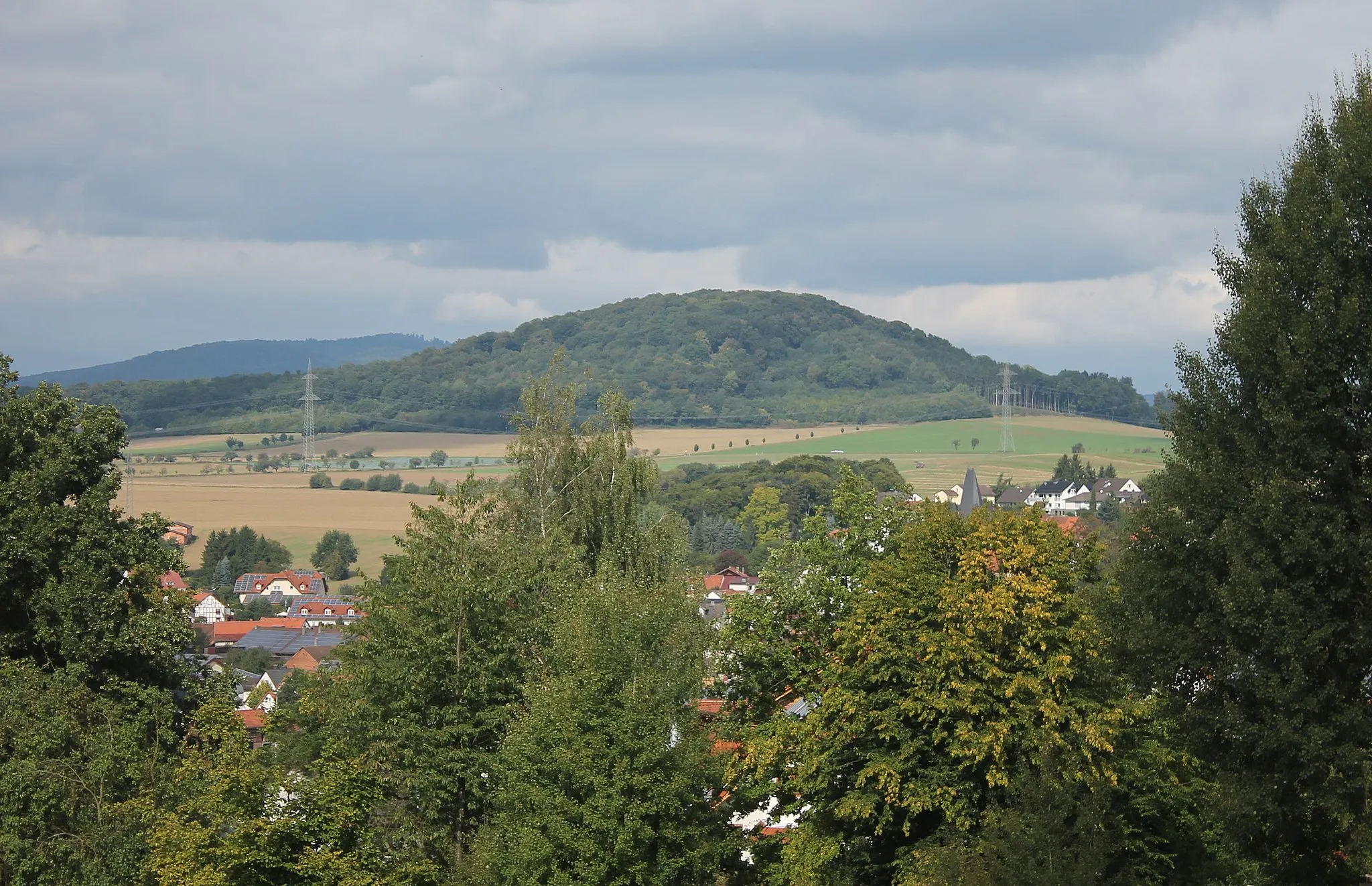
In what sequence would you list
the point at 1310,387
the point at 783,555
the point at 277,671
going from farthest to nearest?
the point at 277,671 < the point at 783,555 < the point at 1310,387

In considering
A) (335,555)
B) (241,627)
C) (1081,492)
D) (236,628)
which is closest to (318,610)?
(241,627)

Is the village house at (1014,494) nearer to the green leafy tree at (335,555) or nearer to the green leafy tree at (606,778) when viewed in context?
the green leafy tree at (335,555)

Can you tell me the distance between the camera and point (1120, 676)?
2284 centimetres

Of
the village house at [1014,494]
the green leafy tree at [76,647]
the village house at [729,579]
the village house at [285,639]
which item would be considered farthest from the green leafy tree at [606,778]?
the village house at [1014,494]

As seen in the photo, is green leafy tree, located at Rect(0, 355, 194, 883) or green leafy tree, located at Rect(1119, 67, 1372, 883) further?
green leafy tree, located at Rect(0, 355, 194, 883)

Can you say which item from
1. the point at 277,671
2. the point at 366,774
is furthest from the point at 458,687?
the point at 277,671

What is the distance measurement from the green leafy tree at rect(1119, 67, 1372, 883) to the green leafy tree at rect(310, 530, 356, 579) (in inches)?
5006

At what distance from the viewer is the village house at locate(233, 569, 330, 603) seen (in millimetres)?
140250

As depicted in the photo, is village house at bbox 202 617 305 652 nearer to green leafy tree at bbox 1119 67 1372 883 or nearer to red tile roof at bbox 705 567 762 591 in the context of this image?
red tile roof at bbox 705 567 762 591

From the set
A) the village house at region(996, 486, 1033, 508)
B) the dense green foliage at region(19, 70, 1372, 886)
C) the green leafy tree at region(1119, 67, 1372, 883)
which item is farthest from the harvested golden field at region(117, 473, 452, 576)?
the green leafy tree at region(1119, 67, 1372, 883)

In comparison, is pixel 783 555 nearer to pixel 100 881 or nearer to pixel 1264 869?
pixel 1264 869

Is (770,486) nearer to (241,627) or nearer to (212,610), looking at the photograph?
(212,610)

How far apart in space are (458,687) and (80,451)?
39.4 feet

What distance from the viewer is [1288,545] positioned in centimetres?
1866
